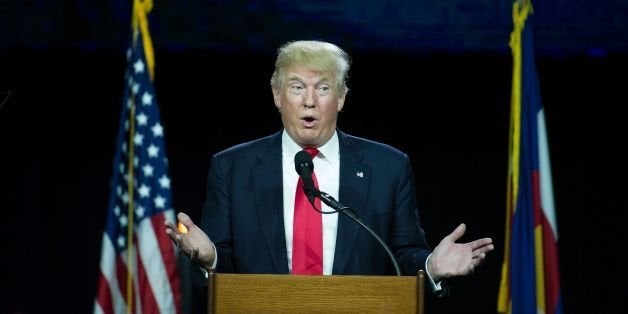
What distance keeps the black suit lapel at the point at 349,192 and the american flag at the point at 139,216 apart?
1.30 meters

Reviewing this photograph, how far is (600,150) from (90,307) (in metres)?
2.91

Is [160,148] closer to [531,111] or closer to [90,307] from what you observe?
[90,307]

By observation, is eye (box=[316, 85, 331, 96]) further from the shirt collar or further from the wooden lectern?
the wooden lectern

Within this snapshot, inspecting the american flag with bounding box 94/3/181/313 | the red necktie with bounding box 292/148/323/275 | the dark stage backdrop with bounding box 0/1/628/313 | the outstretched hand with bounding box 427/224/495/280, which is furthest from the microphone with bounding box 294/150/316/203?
the dark stage backdrop with bounding box 0/1/628/313

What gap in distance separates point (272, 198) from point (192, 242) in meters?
0.55

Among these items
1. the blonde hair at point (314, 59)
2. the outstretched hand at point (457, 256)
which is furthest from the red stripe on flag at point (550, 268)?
the outstretched hand at point (457, 256)

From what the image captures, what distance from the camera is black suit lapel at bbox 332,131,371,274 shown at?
2.76 m

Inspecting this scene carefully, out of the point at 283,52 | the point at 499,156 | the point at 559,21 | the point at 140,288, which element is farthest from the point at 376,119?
the point at 283,52

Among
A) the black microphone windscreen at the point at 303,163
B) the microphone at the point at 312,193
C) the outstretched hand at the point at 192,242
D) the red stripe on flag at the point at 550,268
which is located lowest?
the red stripe on flag at the point at 550,268

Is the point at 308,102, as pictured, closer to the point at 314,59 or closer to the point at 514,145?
the point at 314,59

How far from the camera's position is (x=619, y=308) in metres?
4.83

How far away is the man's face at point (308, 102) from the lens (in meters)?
2.87

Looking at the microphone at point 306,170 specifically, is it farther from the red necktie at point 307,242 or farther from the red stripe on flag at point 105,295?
the red stripe on flag at point 105,295

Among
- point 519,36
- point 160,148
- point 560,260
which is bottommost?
point 560,260
